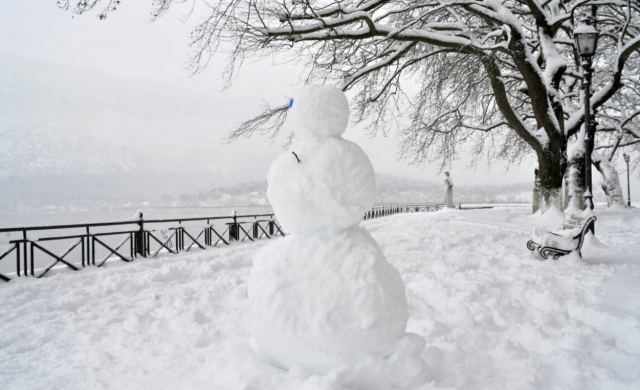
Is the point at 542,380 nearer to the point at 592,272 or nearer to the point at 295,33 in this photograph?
the point at 592,272

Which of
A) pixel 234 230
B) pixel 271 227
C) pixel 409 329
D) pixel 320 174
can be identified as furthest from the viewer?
pixel 271 227

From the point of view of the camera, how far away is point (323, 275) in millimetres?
2607

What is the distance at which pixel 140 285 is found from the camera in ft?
23.2

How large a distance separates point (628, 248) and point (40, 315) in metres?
11.7

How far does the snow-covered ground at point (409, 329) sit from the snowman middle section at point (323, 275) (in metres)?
0.18

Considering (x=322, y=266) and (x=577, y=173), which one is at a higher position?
(x=577, y=173)

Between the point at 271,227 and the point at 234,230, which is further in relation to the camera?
the point at 271,227

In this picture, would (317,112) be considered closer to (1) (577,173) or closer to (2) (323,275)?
(2) (323,275)

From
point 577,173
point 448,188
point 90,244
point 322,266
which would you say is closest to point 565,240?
point 322,266

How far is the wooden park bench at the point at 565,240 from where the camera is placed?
707 centimetres

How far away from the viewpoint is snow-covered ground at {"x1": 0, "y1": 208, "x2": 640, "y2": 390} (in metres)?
2.84

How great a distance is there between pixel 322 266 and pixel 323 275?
66mm

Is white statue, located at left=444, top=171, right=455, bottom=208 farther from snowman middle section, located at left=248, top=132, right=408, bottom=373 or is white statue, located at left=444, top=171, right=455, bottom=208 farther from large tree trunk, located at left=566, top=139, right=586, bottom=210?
snowman middle section, located at left=248, top=132, right=408, bottom=373

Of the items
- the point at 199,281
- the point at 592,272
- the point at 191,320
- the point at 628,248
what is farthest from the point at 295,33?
the point at 628,248
